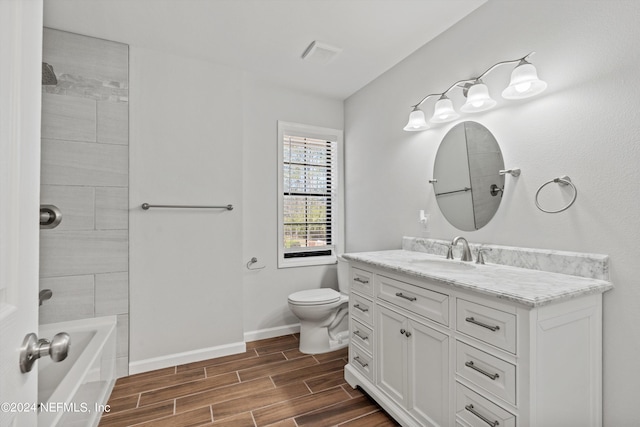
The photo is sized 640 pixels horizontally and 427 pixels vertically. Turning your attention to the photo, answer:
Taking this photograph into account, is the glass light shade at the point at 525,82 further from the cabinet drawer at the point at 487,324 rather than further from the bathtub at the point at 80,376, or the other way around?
the bathtub at the point at 80,376

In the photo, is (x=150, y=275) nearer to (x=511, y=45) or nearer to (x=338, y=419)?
(x=338, y=419)

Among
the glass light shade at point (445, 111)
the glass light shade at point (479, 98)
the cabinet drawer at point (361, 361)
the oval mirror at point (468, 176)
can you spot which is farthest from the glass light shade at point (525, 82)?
the cabinet drawer at point (361, 361)

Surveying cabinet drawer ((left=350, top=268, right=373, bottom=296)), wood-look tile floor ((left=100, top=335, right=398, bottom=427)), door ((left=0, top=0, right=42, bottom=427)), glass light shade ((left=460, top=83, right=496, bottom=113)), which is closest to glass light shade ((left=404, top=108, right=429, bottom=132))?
glass light shade ((left=460, top=83, right=496, bottom=113))

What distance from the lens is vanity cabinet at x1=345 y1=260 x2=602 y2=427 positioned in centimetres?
110

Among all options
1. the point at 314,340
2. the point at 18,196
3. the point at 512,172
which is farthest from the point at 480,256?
the point at 18,196

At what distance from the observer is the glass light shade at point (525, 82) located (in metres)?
1.49

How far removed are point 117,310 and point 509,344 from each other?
2.45m

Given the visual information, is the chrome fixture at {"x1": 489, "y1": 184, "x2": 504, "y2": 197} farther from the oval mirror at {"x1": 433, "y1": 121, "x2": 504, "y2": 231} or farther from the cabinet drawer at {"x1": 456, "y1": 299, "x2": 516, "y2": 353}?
the cabinet drawer at {"x1": 456, "y1": 299, "x2": 516, "y2": 353}

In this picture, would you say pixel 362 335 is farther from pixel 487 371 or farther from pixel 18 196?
pixel 18 196

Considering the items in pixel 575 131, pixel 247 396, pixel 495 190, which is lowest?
pixel 247 396

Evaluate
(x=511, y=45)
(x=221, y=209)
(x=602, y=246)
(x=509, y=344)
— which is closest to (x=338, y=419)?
(x=509, y=344)

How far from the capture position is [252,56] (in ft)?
8.16

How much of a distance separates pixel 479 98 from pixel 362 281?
1.29 m

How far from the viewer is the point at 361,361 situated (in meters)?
2.01
